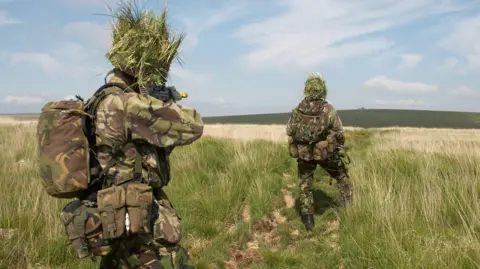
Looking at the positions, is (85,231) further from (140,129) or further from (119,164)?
(140,129)

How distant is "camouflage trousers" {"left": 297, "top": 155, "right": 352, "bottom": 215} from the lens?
5.84 meters

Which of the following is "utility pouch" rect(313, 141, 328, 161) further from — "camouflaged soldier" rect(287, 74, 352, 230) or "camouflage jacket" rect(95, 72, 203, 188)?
"camouflage jacket" rect(95, 72, 203, 188)

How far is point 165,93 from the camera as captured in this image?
2818mm

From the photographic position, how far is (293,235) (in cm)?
560

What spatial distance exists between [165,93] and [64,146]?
2.48 ft

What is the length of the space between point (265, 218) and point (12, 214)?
332 centimetres

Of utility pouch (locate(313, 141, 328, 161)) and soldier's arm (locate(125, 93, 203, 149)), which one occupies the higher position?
soldier's arm (locate(125, 93, 203, 149))

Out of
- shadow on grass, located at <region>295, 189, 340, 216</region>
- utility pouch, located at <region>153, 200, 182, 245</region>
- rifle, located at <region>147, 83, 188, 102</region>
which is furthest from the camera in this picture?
shadow on grass, located at <region>295, 189, 340, 216</region>

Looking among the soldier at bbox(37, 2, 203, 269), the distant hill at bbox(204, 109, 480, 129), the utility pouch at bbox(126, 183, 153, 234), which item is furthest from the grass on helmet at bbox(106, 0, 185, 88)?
the distant hill at bbox(204, 109, 480, 129)

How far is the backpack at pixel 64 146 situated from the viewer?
2490 mm

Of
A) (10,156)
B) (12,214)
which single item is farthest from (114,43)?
(10,156)

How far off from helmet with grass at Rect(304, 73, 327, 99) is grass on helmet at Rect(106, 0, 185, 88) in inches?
128

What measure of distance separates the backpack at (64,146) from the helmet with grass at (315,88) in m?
3.88

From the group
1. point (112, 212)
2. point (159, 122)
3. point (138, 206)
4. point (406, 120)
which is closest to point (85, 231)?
point (112, 212)
